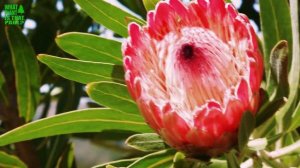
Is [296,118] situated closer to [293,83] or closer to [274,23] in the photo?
[293,83]

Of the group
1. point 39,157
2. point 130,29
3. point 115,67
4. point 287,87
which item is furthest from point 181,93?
point 39,157

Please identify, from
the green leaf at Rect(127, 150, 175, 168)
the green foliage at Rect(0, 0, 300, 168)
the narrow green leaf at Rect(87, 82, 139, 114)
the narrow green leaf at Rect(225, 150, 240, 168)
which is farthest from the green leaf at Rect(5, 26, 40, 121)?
the narrow green leaf at Rect(225, 150, 240, 168)

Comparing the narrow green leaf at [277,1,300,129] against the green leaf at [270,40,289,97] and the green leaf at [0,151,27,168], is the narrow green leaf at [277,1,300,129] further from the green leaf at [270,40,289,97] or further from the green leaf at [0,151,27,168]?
the green leaf at [0,151,27,168]

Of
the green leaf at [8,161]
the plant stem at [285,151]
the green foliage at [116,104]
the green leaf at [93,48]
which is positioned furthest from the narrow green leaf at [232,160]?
the green leaf at [8,161]

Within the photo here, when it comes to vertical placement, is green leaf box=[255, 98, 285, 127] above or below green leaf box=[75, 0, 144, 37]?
below

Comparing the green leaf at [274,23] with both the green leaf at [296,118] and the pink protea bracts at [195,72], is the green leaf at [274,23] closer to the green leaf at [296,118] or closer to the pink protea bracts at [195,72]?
the green leaf at [296,118]

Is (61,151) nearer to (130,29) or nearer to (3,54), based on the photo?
(3,54)
